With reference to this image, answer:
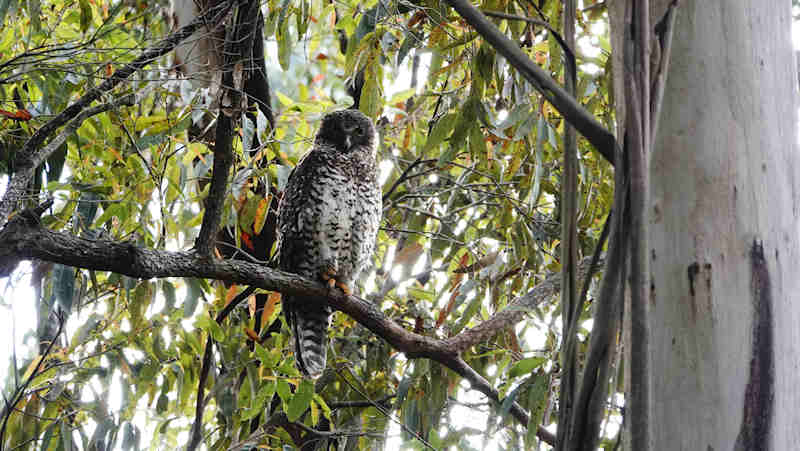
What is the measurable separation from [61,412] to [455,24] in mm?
2049

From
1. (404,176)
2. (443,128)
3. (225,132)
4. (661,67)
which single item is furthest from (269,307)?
(661,67)

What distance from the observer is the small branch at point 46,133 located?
1.81 metres

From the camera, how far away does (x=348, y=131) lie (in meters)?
3.76

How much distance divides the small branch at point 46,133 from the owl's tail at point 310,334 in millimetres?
1510

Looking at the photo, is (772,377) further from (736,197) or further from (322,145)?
(322,145)

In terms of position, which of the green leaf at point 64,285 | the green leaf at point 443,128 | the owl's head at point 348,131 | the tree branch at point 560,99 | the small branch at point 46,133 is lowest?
the green leaf at point 64,285

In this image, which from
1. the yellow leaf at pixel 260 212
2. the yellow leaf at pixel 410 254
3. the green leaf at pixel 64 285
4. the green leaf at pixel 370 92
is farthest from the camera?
the yellow leaf at pixel 410 254

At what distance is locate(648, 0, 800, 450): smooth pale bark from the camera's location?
79 cm

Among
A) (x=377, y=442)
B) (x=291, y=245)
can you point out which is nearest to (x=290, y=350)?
(x=291, y=245)

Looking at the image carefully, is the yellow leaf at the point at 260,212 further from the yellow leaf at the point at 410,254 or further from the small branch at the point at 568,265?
the small branch at the point at 568,265

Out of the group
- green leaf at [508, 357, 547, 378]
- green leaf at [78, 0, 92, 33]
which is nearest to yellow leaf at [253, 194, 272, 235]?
green leaf at [78, 0, 92, 33]

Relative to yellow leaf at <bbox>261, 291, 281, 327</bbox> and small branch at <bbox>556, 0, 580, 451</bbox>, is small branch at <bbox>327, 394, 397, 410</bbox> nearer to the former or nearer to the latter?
yellow leaf at <bbox>261, 291, 281, 327</bbox>

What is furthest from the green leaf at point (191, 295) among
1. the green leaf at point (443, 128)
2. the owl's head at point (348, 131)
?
the owl's head at point (348, 131)

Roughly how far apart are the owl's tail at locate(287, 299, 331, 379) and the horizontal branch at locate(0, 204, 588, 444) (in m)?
0.67
